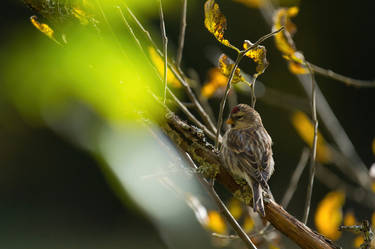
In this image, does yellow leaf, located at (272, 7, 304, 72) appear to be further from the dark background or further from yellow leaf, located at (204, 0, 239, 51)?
the dark background

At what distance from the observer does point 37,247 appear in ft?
12.3

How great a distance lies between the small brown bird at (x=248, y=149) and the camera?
154 centimetres

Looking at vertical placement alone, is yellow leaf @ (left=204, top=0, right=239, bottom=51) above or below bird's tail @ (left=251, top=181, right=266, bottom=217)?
above

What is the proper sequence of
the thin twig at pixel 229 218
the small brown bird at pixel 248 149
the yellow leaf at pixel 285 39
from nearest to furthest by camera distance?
the thin twig at pixel 229 218 < the yellow leaf at pixel 285 39 < the small brown bird at pixel 248 149

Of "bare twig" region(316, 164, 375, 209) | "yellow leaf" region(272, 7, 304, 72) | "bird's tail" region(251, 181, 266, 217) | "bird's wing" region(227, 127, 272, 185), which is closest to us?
"bird's tail" region(251, 181, 266, 217)

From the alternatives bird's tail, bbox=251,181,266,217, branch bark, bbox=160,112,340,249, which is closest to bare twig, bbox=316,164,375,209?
bird's tail, bbox=251,181,266,217

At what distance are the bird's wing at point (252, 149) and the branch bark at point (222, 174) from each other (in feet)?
0.79

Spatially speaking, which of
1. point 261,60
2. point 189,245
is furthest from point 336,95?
point 261,60

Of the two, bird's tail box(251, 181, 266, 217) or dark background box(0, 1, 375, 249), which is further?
dark background box(0, 1, 375, 249)

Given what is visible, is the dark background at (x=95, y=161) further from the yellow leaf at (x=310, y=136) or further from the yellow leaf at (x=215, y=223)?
the yellow leaf at (x=215, y=223)

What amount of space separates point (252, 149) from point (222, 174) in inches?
19.4

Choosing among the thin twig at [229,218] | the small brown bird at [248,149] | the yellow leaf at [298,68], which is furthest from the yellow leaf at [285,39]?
the thin twig at [229,218]

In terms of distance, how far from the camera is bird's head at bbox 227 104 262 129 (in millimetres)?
1873

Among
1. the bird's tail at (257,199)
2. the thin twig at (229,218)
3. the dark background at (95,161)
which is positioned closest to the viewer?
the thin twig at (229,218)
